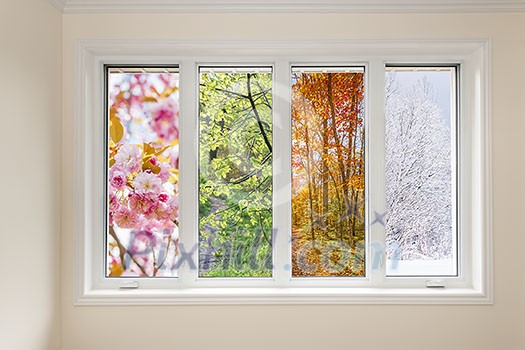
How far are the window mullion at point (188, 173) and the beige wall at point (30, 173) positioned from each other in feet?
2.14

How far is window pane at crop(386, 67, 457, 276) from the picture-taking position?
8.73 feet

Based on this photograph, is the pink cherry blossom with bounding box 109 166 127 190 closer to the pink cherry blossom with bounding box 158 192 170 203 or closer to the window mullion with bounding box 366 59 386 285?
the pink cherry blossom with bounding box 158 192 170 203

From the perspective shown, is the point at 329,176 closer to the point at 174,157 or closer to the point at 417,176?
the point at 417,176

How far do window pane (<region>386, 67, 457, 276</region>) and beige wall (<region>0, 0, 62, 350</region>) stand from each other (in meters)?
1.83

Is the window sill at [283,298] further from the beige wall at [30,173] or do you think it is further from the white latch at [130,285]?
the beige wall at [30,173]

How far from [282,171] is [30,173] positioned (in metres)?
1.29

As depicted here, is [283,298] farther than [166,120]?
No

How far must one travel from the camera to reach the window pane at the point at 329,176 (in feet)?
8.73

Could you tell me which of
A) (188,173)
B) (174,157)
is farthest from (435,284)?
(174,157)

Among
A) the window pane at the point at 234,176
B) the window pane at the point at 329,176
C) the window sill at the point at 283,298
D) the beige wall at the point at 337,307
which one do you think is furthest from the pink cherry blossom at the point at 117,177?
the window pane at the point at 329,176
